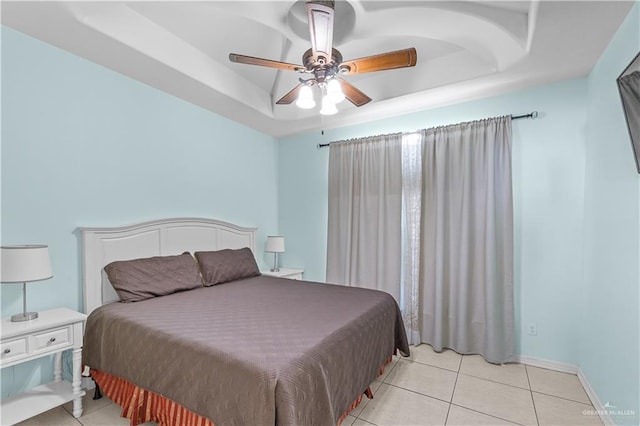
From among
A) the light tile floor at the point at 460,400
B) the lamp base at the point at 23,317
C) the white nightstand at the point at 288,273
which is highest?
the lamp base at the point at 23,317

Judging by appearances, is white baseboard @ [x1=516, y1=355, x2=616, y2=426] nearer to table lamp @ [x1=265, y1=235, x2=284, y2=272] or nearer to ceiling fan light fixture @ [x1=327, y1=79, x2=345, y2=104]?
ceiling fan light fixture @ [x1=327, y1=79, x2=345, y2=104]

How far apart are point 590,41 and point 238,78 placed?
2970 millimetres

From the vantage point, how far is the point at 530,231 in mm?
2748

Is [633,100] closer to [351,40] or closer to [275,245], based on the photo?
[351,40]

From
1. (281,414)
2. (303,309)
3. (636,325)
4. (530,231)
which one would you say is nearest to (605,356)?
(636,325)

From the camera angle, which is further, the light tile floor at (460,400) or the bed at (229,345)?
the light tile floor at (460,400)

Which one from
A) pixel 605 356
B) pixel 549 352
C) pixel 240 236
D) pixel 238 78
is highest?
pixel 238 78

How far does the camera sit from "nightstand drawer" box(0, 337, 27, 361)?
166 centimetres

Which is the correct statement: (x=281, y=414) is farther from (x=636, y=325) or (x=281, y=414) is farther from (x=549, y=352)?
(x=549, y=352)

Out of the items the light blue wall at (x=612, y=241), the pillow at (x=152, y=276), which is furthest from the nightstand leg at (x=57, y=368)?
the light blue wall at (x=612, y=241)

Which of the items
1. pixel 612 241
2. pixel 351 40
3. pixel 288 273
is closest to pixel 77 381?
pixel 288 273

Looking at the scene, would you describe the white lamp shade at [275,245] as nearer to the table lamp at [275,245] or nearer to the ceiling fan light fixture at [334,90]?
the table lamp at [275,245]

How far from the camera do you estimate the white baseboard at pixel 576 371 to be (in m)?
1.94

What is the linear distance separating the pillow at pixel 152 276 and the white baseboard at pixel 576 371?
3.13 meters
